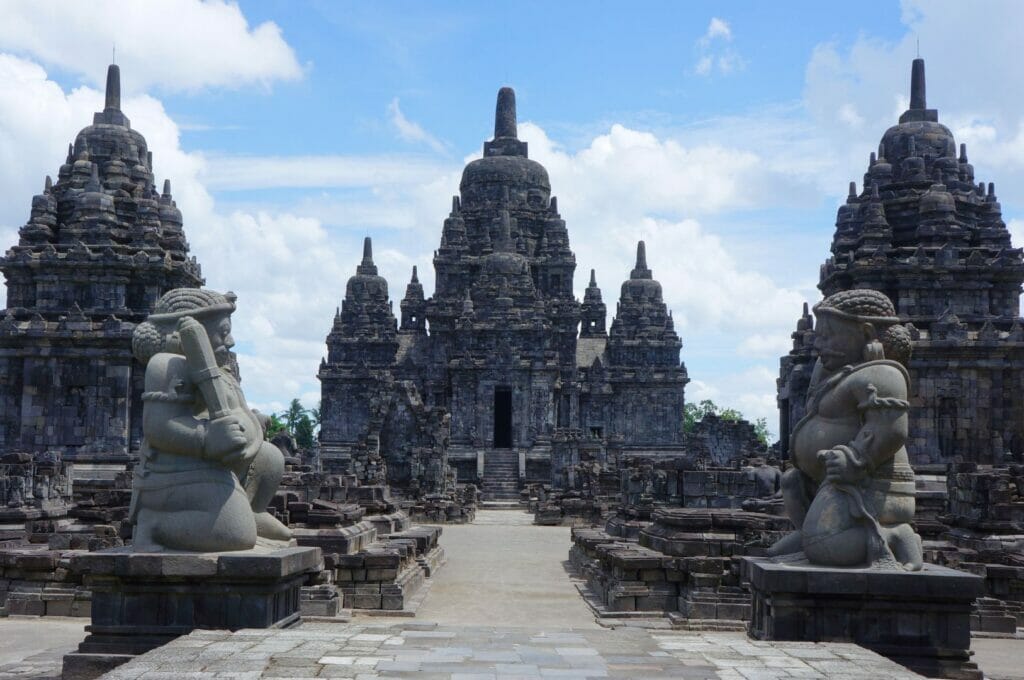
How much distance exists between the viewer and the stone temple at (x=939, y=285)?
2561cm

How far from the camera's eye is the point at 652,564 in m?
12.7

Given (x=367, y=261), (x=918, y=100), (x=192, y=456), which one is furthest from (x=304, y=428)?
(x=192, y=456)

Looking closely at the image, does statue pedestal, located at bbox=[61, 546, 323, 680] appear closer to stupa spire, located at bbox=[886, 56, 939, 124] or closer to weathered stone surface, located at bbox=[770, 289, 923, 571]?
weathered stone surface, located at bbox=[770, 289, 923, 571]

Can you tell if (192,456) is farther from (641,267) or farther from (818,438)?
(641,267)

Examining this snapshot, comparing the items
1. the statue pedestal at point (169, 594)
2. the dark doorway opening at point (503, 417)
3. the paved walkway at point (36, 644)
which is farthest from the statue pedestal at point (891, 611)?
the dark doorway opening at point (503, 417)

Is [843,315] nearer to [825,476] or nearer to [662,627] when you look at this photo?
[825,476]

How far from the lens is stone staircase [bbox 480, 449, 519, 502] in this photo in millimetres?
43125

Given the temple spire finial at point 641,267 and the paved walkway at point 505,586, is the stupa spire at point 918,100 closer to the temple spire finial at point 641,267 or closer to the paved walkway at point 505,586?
the paved walkway at point 505,586

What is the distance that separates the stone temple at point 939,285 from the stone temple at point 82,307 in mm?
16787

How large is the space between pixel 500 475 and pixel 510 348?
676cm

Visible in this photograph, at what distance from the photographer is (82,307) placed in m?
30.7

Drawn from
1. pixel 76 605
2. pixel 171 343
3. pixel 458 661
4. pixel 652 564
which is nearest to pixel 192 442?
pixel 171 343

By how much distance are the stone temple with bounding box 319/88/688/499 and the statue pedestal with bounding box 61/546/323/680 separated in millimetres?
34723

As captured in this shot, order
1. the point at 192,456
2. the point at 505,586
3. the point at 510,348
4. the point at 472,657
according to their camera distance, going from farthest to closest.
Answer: the point at 510,348 < the point at 505,586 < the point at 192,456 < the point at 472,657
